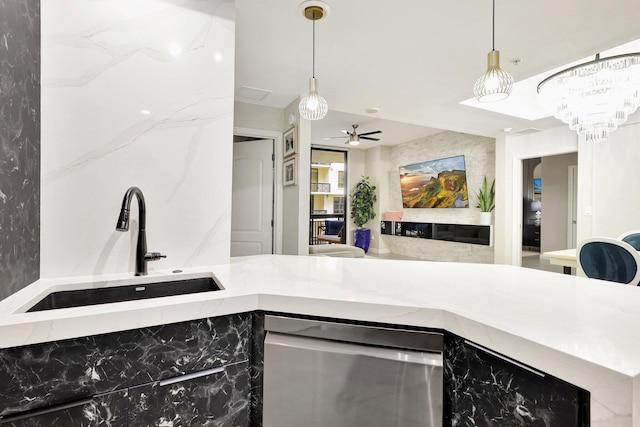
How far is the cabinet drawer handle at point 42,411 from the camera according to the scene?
79 centimetres

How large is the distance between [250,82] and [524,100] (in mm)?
3926

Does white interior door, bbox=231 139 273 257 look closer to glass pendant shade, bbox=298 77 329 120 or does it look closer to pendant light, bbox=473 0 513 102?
glass pendant shade, bbox=298 77 329 120

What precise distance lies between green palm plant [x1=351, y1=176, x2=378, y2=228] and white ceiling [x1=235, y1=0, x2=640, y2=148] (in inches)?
162

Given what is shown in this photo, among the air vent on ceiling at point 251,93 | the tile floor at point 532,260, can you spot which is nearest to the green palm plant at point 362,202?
the tile floor at point 532,260

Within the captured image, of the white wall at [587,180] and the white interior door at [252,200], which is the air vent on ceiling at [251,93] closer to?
the white interior door at [252,200]

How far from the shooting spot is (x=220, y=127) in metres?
1.73

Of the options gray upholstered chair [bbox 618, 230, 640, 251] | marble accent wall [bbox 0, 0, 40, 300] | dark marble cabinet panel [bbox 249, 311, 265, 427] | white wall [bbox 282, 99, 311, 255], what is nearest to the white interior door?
white wall [bbox 282, 99, 311, 255]

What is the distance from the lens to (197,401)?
1.00 metres

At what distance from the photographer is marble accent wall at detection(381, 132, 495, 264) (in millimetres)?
6196

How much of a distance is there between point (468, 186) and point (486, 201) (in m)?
0.54

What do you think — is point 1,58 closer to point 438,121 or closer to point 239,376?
point 239,376

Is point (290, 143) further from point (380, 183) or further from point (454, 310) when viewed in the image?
point (380, 183)

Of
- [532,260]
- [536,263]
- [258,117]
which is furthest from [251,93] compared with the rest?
[532,260]

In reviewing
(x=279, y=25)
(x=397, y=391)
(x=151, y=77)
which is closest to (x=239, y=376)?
(x=397, y=391)
